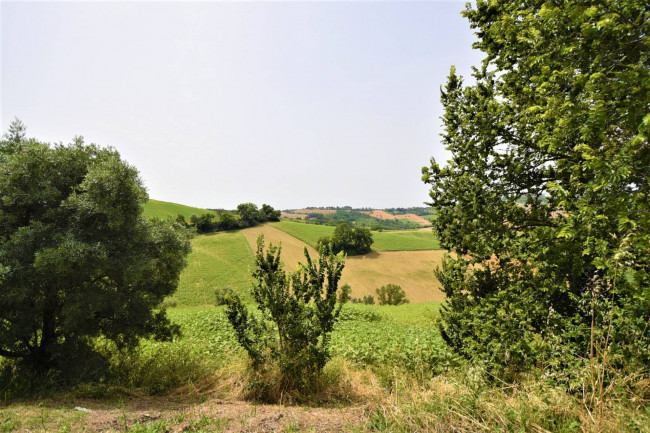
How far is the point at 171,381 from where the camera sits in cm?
Result: 747

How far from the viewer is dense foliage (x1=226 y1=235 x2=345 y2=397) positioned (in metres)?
6.18

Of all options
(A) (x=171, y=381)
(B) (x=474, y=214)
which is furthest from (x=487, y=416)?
(A) (x=171, y=381)

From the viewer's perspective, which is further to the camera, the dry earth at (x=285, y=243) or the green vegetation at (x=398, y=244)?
the green vegetation at (x=398, y=244)

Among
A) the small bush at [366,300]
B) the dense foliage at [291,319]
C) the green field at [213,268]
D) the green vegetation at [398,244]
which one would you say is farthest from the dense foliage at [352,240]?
the dense foliage at [291,319]

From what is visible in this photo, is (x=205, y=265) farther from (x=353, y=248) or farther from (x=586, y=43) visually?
(x=586, y=43)

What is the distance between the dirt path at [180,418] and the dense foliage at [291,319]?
0.82 m

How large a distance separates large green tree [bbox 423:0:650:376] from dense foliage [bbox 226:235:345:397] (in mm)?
2941

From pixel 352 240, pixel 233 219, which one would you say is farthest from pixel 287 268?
pixel 233 219

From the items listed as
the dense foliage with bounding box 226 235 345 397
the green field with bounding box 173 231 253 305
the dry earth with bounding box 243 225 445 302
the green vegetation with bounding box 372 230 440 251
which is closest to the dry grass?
the dry earth with bounding box 243 225 445 302

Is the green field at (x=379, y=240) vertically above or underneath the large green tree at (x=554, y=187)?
underneath

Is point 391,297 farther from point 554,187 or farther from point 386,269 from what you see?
point 554,187

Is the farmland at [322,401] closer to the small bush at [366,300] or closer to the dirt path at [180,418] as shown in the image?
the dirt path at [180,418]

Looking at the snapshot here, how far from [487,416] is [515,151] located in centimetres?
492

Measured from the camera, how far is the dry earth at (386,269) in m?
52.2
